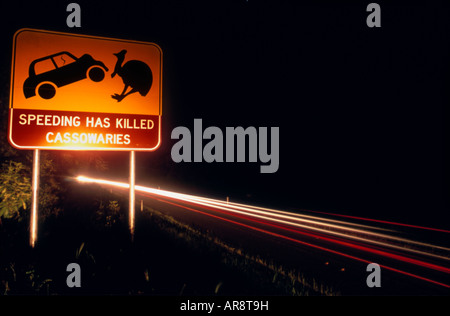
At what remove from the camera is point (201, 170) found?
50688 millimetres

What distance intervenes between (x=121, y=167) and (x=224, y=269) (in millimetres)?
75800

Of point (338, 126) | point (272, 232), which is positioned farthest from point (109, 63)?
point (338, 126)

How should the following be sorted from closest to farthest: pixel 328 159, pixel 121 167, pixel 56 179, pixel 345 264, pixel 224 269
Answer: pixel 224 269 < pixel 345 264 < pixel 56 179 < pixel 328 159 < pixel 121 167

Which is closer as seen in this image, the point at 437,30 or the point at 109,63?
the point at 109,63

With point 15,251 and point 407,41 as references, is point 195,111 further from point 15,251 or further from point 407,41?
point 15,251

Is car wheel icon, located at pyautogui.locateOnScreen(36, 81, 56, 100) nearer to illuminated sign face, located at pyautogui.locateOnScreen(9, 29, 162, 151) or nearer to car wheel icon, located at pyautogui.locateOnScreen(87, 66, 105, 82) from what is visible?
illuminated sign face, located at pyautogui.locateOnScreen(9, 29, 162, 151)

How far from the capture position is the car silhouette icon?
5574 mm

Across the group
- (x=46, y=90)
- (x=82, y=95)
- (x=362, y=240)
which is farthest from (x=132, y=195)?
(x=362, y=240)

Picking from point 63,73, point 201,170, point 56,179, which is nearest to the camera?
point 63,73

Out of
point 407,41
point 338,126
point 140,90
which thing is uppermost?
point 407,41

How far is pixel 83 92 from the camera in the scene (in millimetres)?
5926

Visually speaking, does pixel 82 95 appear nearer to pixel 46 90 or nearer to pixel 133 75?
pixel 46 90

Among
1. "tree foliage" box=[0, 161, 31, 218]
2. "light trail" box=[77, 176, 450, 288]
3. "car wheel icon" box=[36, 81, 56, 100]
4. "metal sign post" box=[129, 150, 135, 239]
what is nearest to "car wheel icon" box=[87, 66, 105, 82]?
"car wheel icon" box=[36, 81, 56, 100]

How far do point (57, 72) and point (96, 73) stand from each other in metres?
0.62
